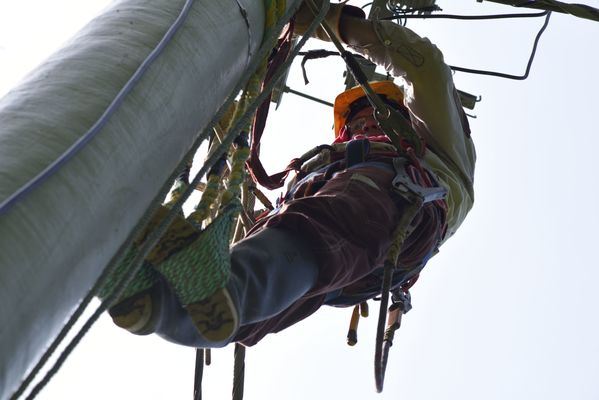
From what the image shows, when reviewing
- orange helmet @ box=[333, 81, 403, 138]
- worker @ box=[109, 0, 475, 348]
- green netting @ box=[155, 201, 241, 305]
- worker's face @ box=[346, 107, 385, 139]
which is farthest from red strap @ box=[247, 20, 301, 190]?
green netting @ box=[155, 201, 241, 305]

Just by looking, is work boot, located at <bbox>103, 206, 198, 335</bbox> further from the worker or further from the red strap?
the red strap

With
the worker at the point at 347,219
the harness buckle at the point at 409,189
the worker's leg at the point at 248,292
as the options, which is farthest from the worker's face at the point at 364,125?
the worker's leg at the point at 248,292

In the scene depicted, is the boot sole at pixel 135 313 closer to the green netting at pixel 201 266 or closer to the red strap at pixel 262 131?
the green netting at pixel 201 266

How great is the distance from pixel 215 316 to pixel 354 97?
232 centimetres

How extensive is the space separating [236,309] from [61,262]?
0.80 m

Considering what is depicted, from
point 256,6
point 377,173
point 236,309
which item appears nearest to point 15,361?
point 236,309

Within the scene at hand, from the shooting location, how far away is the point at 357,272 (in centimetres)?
303

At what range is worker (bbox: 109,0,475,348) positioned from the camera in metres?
2.20

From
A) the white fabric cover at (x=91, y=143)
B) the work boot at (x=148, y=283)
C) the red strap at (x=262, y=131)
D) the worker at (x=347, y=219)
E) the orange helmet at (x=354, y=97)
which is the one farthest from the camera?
the orange helmet at (x=354, y=97)

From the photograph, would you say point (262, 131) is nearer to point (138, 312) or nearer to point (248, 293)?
point (248, 293)

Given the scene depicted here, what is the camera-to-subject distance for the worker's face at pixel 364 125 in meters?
4.17

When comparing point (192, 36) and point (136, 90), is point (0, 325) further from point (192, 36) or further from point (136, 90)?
point (192, 36)

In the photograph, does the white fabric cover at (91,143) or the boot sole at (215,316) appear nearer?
the white fabric cover at (91,143)

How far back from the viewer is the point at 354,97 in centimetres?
434
